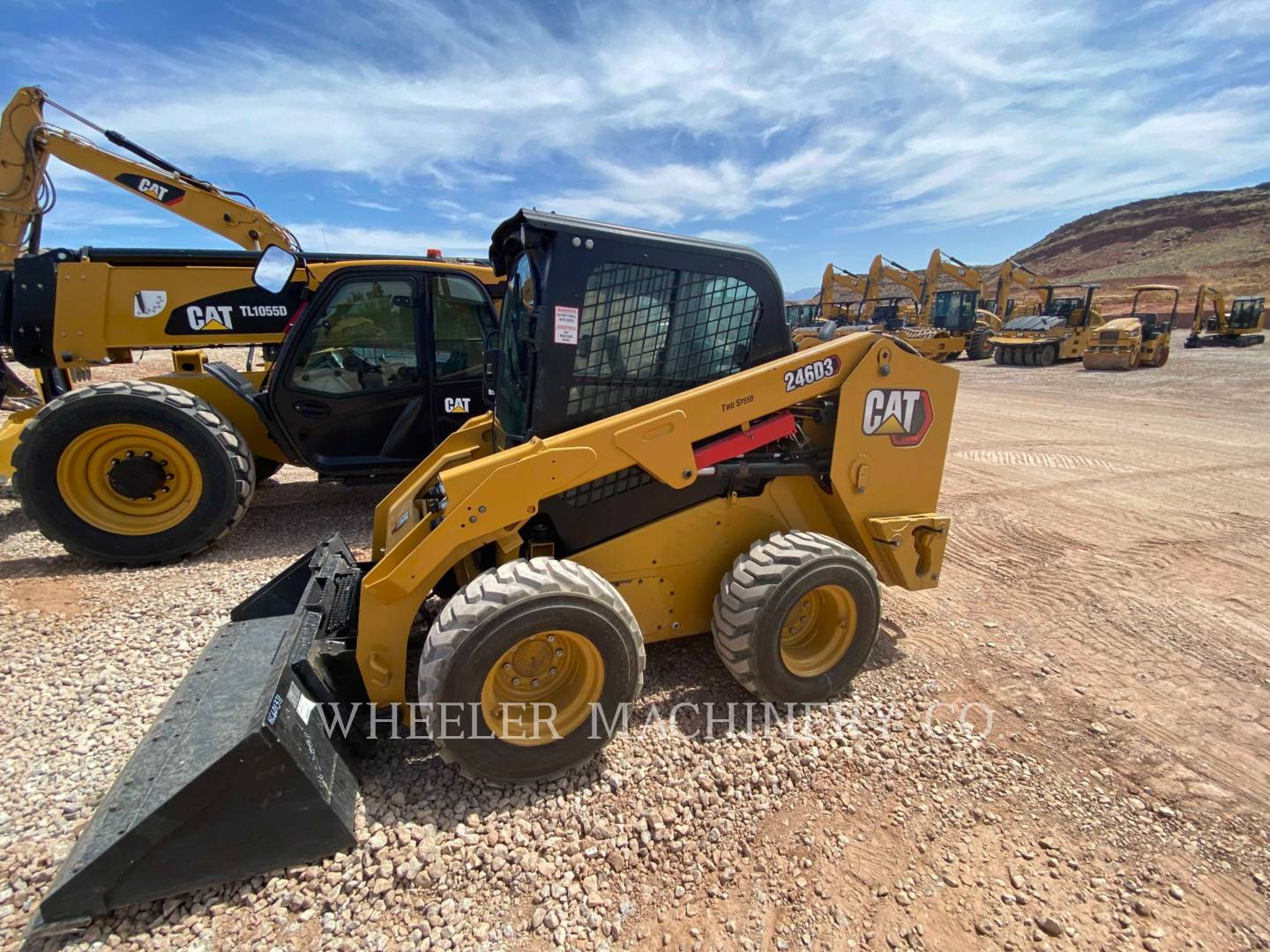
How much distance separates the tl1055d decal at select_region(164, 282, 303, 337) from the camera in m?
5.49

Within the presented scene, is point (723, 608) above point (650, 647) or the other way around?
above

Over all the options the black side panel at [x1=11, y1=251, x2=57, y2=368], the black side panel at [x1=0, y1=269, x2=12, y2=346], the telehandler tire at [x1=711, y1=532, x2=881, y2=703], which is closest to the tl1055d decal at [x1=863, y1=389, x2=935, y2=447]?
the telehandler tire at [x1=711, y1=532, x2=881, y2=703]

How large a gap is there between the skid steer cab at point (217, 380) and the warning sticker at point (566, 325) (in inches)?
109

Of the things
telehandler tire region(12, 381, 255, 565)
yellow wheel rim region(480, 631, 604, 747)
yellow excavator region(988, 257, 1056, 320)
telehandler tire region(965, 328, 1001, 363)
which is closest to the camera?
yellow wheel rim region(480, 631, 604, 747)

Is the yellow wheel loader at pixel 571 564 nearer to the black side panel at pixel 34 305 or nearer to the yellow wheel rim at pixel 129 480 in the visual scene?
the yellow wheel rim at pixel 129 480

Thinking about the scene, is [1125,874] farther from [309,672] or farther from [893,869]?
[309,672]

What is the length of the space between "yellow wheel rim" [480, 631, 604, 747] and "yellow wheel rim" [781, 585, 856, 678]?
94 centimetres

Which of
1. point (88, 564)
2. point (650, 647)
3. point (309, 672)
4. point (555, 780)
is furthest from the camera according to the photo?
point (88, 564)

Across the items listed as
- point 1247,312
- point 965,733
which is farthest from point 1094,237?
point 965,733

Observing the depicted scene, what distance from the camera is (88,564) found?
452 centimetres

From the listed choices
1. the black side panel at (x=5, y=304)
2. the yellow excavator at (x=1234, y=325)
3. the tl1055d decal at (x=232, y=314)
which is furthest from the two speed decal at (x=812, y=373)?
the yellow excavator at (x=1234, y=325)

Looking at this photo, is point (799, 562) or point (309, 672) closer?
point (309, 672)

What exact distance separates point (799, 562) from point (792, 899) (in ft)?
4.08

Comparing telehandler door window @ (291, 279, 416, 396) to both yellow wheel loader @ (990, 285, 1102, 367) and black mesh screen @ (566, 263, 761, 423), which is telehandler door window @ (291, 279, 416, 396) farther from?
yellow wheel loader @ (990, 285, 1102, 367)
